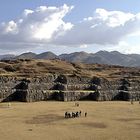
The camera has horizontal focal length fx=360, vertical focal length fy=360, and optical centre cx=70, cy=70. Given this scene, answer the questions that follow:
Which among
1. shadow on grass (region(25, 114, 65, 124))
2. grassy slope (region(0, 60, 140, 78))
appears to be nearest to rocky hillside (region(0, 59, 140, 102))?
grassy slope (region(0, 60, 140, 78))

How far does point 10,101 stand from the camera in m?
57.6

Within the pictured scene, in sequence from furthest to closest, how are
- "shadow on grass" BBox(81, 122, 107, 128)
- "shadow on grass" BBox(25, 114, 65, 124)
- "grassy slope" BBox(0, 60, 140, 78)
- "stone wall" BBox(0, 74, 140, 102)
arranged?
"grassy slope" BBox(0, 60, 140, 78) < "stone wall" BBox(0, 74, 140, 102) < "shadow on grass" BBox(25, 114, 65, 124) < "shadow on grass" BBox(81, 122, 107, 128)

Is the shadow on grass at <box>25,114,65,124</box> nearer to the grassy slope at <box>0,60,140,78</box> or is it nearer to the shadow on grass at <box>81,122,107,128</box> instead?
the shadow on grass at <box>81,122,107,128</box>

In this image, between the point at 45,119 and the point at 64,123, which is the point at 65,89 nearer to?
the point at 45,119

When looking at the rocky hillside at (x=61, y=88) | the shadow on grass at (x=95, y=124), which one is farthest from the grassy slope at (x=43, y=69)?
the shadow on grass at (x=95, y=124)

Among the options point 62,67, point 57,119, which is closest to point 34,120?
point 57,119

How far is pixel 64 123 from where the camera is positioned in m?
38.5

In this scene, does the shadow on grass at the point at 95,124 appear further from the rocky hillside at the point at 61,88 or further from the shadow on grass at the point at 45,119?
the rocky hillside at the point at 61,88

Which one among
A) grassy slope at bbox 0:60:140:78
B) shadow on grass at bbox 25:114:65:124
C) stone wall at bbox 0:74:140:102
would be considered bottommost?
shadow on grass at bbox 25:114:65:124

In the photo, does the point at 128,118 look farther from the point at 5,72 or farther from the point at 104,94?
the point at 5,72

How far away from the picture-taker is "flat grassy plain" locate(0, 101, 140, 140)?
32.1 meters

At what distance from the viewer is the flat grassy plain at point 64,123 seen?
32125 millimetres

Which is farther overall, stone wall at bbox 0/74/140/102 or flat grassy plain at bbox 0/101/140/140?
stone wall at bbox 0/74/140/102

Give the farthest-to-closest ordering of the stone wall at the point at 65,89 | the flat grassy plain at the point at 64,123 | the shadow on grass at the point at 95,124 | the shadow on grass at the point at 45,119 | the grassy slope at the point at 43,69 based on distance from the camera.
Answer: the grassy slope at the point at 43,69
the stone wall at the point at 65,89
the shadow on grass at the point at 45,119
the shadow on grass at the point at 95,124
the flat grassy plain at the point at 64,123
